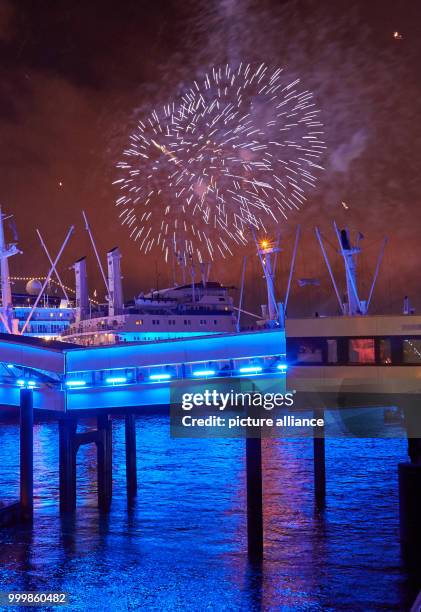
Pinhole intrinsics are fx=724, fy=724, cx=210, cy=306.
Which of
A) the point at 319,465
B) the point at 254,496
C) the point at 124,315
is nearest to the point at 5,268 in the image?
the point at 124,315

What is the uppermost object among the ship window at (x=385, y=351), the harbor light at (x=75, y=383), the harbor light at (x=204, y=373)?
the ship window at (x=385, y=351)

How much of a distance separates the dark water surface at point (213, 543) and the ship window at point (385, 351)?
514 cm

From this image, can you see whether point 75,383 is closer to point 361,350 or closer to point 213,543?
point 213,543

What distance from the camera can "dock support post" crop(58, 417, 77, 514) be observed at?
2633cm

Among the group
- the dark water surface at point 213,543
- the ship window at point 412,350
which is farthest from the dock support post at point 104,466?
the ship window at point 412,350

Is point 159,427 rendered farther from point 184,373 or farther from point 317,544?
point 317,544

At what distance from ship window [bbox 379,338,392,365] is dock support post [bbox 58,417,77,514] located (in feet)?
46.4

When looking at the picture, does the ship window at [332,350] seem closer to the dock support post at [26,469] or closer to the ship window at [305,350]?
the ship window at [305,350]

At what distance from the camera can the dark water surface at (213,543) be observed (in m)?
18.2

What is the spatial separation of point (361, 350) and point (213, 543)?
13.7 m

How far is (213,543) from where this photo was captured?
2248cm

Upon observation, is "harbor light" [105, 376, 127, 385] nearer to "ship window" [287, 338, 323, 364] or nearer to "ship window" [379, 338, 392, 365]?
"ship window" [287, 338, 323, 364]

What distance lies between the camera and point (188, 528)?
24297 mm

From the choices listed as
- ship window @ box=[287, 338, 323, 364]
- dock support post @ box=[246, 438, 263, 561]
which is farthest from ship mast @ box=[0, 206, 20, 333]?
dock support post @ box=[246, 438, 263, 561]
